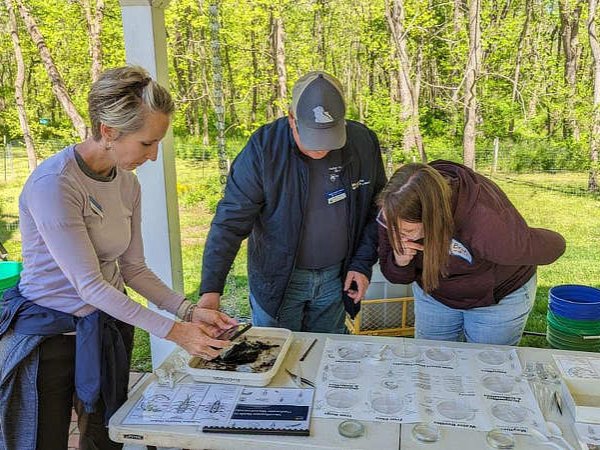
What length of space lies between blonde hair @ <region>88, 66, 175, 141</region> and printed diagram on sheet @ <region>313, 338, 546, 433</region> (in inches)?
31.6

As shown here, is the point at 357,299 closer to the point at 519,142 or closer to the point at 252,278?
the point at 252,278

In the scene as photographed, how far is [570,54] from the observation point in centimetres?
527

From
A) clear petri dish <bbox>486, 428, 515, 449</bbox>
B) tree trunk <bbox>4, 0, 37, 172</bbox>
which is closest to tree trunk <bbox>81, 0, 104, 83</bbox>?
tree trunk <bbox>4, 0, 37, 172</bbox>

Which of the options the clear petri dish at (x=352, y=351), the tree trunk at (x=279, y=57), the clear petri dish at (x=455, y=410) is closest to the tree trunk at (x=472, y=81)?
the tree trunk at (x=279, y=57)

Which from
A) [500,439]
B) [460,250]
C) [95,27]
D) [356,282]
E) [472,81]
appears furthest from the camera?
[472,81]

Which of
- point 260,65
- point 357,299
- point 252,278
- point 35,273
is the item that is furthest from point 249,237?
point 260,65

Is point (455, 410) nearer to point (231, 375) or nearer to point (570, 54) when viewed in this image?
point (231, 375)

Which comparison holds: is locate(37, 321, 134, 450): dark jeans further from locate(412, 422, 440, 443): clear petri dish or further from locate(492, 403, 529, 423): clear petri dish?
Answer: locate(492, 403, 529, 423): clear petri dish

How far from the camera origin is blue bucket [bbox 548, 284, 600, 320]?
2.23 metres

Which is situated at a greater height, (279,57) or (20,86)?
(279,57)

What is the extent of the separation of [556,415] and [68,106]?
5141 millimetres

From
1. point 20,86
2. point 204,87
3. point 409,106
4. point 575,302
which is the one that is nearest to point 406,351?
point 575,302

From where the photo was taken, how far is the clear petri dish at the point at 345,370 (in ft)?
4.71

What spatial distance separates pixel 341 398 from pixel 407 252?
516mm
